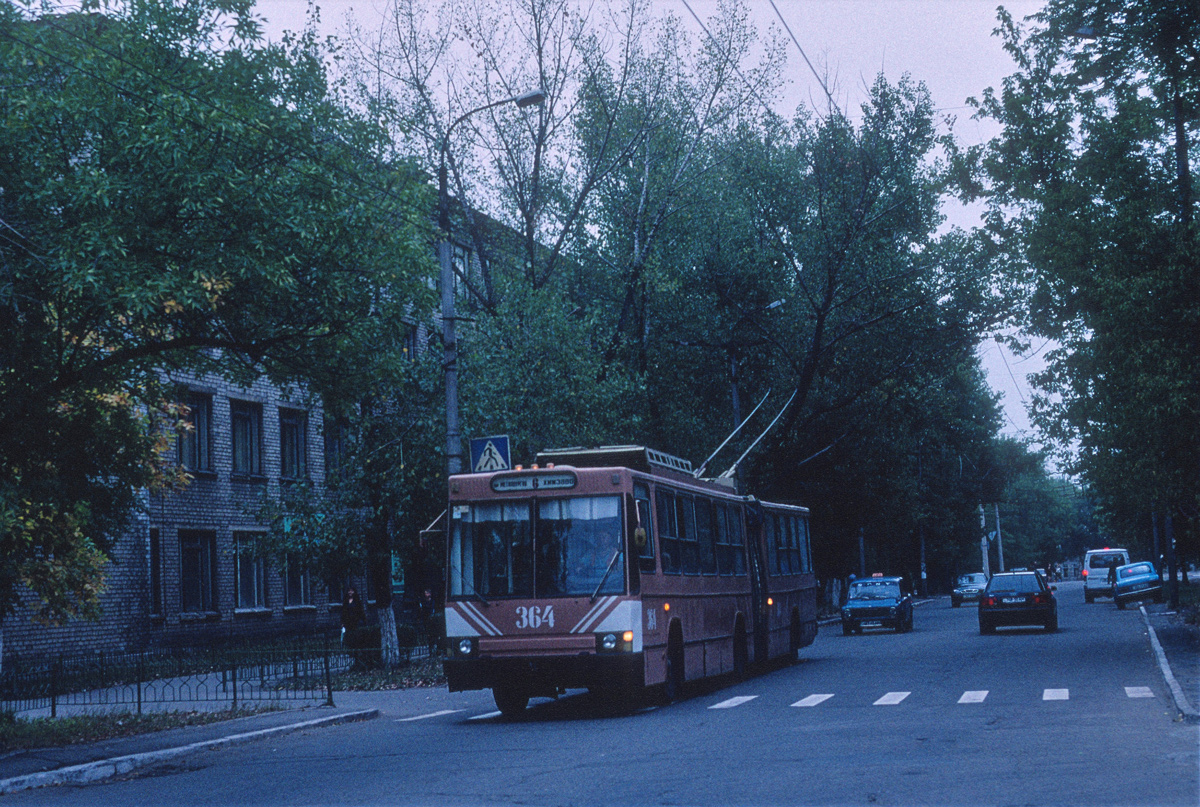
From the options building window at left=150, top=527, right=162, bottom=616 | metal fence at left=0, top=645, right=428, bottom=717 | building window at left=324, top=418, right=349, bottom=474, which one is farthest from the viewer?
building window at left=150, top=527, right=162, bottom=616

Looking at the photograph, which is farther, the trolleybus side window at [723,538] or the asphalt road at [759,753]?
the trolleybus side window at [723,538]

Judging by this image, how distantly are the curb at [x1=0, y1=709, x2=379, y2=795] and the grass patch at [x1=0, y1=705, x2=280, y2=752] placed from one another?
5.21 ft

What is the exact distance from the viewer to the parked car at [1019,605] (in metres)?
35.9

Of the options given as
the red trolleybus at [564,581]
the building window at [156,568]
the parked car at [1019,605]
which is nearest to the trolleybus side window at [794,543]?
the red trolleybus at [564,581]

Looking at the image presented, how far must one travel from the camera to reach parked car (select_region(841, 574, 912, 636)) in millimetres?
41250

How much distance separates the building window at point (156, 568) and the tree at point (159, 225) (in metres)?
17.4

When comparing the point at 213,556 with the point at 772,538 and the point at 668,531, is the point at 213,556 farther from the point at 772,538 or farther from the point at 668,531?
the point at 668,531

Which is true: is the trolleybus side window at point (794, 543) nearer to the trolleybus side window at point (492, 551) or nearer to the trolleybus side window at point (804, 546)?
the trolleybus side window at point (804, 546)

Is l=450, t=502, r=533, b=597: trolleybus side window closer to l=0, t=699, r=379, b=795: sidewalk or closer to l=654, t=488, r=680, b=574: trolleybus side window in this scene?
l=654, t=488, r=680, b=574: trolleybus side window

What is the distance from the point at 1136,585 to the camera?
54000 mm

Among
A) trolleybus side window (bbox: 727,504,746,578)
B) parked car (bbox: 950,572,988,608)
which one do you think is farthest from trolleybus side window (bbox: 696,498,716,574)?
parked car (bbox: 950,572,988,608)

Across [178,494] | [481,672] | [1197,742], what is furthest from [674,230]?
[1197,742]

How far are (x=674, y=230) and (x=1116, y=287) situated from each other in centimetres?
1506

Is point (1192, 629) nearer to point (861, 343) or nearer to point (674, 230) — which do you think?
point (861, 343)
